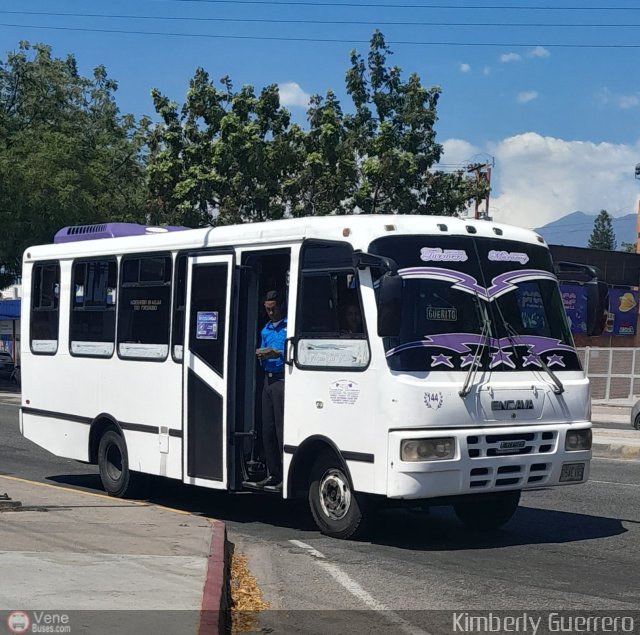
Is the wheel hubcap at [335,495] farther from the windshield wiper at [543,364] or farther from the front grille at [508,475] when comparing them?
the windshield wiper at [543,364]

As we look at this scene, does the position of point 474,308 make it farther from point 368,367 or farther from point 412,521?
point 412,521

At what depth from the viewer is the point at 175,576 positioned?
7.48 metres

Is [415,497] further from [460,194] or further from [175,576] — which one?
[460,194]

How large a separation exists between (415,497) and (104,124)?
132ft

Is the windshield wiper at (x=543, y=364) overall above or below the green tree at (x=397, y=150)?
below

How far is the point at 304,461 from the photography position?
33.0ft

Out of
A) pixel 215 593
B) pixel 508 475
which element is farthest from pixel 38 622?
pixel 508 475

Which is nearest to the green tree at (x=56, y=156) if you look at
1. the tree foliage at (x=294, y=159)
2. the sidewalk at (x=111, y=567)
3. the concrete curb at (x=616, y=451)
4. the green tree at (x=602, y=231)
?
the tree foliage at (x=294, y=159)

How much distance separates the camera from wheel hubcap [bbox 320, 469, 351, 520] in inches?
379

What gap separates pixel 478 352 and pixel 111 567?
3.71 meters

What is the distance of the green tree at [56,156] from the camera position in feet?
124

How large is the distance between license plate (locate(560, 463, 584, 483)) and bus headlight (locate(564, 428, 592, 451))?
0.16 metres

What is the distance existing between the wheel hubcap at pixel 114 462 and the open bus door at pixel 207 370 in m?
1.76

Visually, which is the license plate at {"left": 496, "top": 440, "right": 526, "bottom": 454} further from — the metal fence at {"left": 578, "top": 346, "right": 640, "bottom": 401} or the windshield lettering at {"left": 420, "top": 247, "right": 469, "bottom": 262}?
the metal fence at {"left": 578, "top": 346, "right": 640, "bottom": 401}
